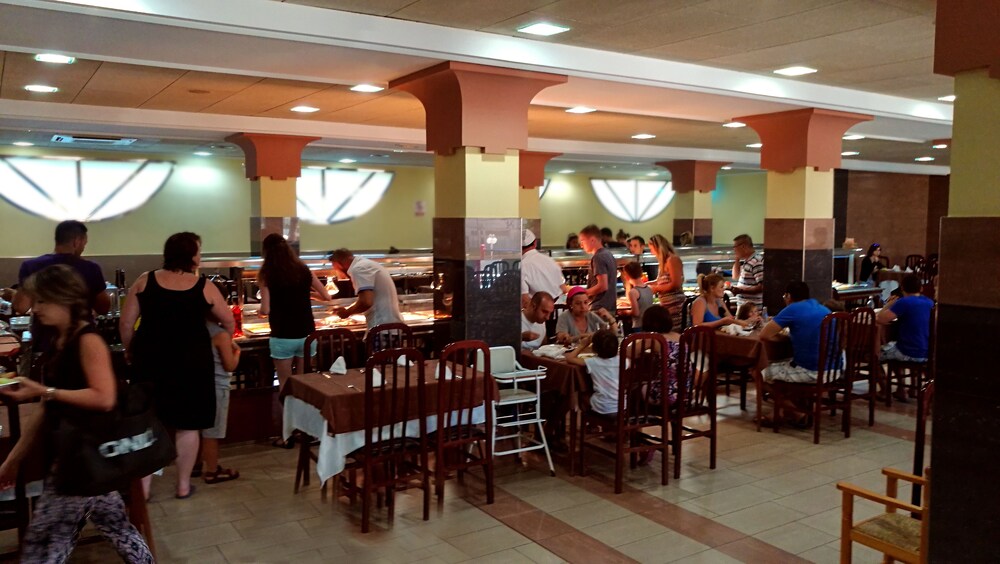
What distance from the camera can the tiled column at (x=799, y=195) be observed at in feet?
24.8

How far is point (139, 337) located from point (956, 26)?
12.6ft

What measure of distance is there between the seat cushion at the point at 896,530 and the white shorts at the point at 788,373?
2820 mm

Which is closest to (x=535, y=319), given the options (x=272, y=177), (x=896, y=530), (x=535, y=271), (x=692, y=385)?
(x=535, y=271)

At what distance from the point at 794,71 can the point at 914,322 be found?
7.44ft

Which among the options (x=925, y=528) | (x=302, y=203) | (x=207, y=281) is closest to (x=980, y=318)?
(x=925, y=528)

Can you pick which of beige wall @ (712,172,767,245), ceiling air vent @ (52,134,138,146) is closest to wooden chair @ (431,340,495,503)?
ceiling air vent @ (52,134,138,146)

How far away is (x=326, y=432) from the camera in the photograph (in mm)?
4051

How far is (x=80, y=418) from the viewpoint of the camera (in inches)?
106

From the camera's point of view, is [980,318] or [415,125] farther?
[415,125]

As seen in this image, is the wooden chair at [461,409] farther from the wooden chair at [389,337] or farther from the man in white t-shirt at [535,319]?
the man in white t-shirt at [535,319]

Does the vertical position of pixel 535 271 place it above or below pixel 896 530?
above

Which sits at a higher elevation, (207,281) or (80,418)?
(207,281)

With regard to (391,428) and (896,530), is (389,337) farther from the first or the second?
(896,530)

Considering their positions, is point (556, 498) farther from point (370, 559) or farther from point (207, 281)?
point (207, 281)
